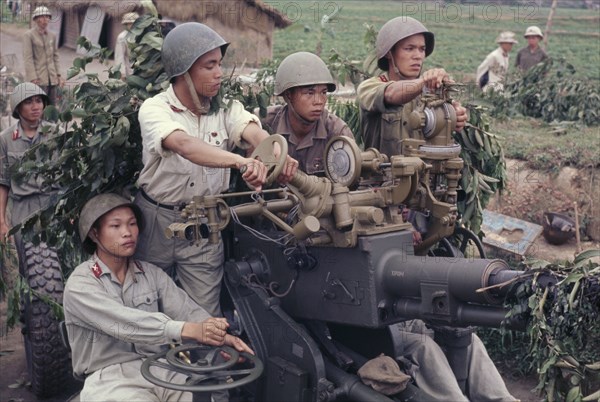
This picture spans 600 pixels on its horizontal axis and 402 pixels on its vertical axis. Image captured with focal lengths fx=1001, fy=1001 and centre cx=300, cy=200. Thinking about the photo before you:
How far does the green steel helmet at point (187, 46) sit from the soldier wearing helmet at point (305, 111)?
1.88ft

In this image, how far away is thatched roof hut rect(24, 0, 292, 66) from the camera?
23922 mm

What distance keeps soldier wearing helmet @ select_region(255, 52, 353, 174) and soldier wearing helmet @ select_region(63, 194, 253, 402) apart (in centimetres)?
119

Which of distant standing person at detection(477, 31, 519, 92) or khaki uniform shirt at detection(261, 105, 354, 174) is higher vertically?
khaki uniform shirt at detection(261, 105, 354, 174)

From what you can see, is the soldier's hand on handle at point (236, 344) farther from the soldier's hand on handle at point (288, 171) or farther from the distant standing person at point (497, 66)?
the distant standing person at point (497, 66)

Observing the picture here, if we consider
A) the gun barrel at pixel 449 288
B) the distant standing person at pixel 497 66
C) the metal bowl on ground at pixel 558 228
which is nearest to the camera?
the gun barrel at pixel 449 288

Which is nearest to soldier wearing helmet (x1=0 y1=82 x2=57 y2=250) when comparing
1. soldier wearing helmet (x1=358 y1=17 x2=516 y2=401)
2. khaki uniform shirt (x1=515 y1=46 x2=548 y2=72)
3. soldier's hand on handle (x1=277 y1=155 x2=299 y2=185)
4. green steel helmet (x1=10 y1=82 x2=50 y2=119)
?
green steel helmet (x1=10 y1=82 x2=50 y2=119)

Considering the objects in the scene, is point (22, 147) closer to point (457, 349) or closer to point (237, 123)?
point (237, 123)

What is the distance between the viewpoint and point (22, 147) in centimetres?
881

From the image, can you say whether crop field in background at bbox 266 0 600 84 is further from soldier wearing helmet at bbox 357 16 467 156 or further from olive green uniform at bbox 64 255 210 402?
olive green uniform at bbox 64 255 210 402

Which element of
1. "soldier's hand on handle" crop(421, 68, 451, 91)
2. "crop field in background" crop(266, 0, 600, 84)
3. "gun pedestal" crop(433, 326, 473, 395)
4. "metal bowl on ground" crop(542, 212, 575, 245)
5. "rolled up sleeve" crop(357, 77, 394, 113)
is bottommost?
"crop field in background" crop(266, 0, 600, 84)

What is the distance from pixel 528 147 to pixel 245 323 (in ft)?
26.5

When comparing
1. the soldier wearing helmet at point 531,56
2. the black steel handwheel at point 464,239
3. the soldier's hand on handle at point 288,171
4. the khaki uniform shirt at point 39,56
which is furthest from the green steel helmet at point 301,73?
the soldier wearing helmet at point 531,56

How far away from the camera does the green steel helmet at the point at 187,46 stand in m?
6.16

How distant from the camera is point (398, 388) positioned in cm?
599
